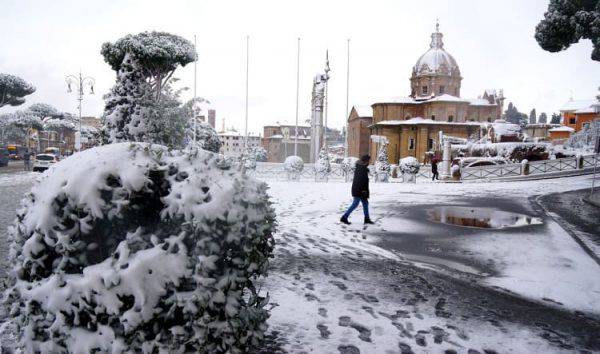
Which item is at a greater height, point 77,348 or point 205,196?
point 205,196

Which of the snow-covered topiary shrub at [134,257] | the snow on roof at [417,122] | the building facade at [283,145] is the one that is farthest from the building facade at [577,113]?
the snow-covered topiary shrub at [134,257]

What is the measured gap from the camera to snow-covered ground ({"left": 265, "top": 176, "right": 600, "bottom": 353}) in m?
3.39

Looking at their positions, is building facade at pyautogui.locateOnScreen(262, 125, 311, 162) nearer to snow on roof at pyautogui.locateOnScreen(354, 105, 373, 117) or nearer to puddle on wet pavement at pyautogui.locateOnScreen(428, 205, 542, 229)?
snow on roof at pyautogui.locateOnScreen(354, 105, 373, 117)

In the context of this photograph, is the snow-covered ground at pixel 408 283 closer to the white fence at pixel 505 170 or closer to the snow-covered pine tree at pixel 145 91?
the snow-covered pine tree at pixel 145 91

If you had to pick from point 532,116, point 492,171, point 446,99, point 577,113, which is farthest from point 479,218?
point 532,116

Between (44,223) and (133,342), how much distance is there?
0.84m

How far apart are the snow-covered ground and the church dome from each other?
4739cm

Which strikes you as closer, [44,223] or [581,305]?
[44,223]

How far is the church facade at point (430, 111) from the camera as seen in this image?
164 feet

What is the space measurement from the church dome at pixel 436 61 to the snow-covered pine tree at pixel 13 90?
46.3 meters

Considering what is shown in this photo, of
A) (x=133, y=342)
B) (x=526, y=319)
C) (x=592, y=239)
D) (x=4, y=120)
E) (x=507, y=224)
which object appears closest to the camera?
(x=133, y=342)

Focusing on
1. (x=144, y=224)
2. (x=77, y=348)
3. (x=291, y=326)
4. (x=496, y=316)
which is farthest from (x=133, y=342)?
(x=496, y=316)

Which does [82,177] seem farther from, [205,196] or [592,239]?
[592,239]

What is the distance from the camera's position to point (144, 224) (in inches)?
92.4
